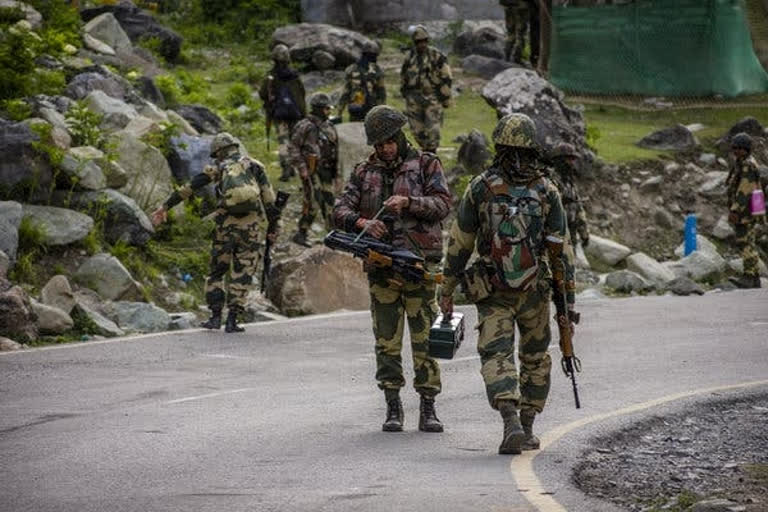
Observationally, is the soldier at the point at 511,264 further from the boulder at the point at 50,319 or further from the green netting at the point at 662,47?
the green netting at the point at 662,47

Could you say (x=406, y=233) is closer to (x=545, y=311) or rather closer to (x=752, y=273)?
(x=545, y=311)

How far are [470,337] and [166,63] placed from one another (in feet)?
61.4

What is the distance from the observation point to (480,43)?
3769 centimetres

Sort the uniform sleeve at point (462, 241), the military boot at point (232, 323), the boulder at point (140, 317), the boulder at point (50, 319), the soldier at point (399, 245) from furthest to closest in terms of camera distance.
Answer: the boulder at point (140, 317)
the military boot at point (232, 323)
the boulder at point (50, 319)
the soldier at point (399, 245)
the uniform sleeve at point (462, 241)

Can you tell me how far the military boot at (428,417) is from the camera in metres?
11.5

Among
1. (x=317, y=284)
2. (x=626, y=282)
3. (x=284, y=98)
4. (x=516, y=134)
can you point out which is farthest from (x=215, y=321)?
(x=284, y=98)

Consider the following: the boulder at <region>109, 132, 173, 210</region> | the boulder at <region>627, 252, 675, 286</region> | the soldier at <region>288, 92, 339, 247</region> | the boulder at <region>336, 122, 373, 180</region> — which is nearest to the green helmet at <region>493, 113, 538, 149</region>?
the soldier at <region>288, 92, 339, 247</region>

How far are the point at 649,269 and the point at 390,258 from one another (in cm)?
1362

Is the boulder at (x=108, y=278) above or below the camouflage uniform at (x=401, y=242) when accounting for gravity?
below

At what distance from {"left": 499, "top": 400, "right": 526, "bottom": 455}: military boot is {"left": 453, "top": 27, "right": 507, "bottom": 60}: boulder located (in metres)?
27.6

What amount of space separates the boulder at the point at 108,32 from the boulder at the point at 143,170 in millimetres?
7948

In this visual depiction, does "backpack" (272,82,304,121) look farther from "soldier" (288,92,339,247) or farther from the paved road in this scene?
the paved road

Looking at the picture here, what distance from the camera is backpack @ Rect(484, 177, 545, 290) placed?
1037cm

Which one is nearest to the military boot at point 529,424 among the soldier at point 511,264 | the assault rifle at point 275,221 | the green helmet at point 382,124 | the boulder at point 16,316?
the soldier at point 511,264
